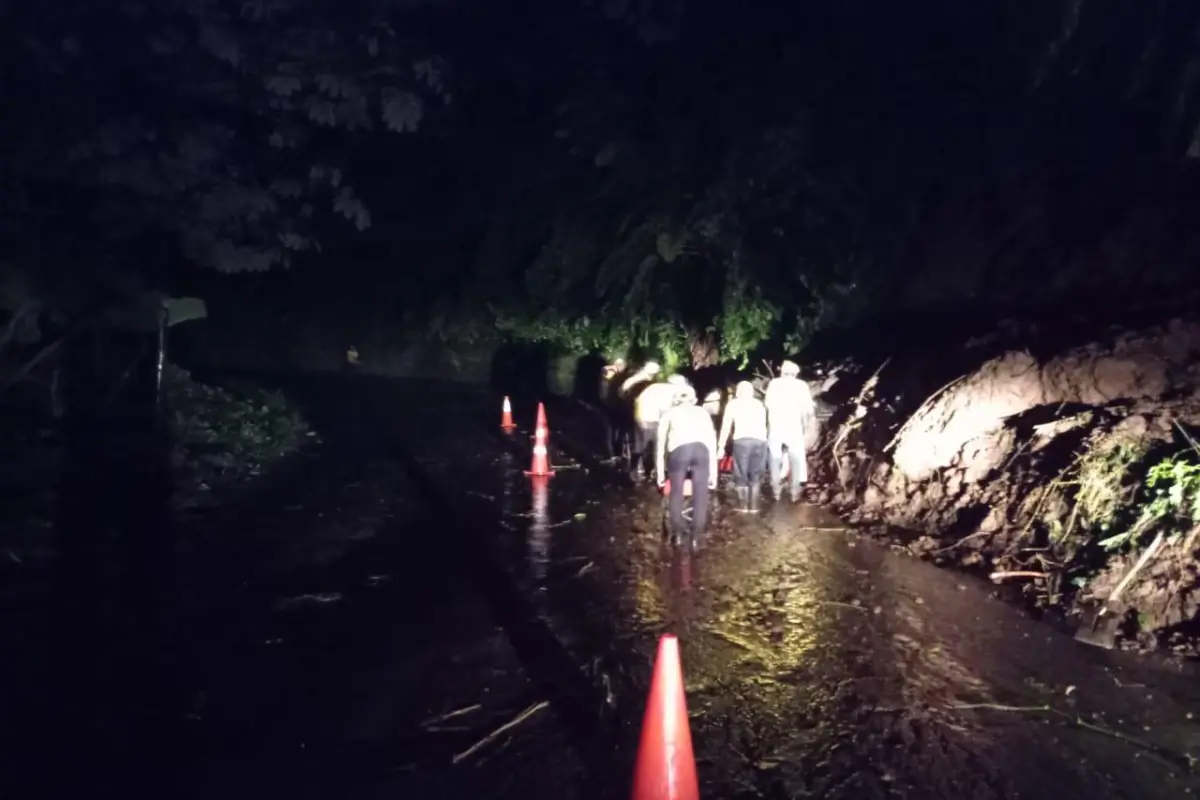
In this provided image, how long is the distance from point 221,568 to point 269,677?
2.87 metres

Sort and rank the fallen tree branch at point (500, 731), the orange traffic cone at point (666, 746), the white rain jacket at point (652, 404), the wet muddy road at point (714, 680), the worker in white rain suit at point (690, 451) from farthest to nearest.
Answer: the white rain jacket at point (652, 404), the worker in white rain suit at point (690, 451), the fallen tree branch at point (500, 731), the wet muddy road at point (714, 680), the orange traffic cone at point (666, 746)

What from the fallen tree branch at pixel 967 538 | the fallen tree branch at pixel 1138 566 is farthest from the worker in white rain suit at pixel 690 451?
the fallen tree branch at pixel 1138 566

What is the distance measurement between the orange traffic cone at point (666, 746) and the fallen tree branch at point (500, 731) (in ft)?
4.35

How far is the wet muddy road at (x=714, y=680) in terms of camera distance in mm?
5852

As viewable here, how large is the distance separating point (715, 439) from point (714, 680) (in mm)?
3838

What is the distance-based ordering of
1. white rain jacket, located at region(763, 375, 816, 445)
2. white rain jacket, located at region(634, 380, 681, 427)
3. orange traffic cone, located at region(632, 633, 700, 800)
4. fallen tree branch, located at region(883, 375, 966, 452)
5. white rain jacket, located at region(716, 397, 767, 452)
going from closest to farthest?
orange traffic cone, located at region(632, 633, 700, 800), white rain jacket, located at region(716, 397, 767, 452), white rain jacket, located at region(763, 375, 816, 445), fallen tree branch, located at region(883, 375, 966, 452), white rain jacket, located at region(634, 380, 681, 427)

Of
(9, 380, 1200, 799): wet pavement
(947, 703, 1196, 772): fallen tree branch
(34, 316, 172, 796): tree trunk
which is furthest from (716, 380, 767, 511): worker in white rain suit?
(34, 316, 172, 796): tree trunk

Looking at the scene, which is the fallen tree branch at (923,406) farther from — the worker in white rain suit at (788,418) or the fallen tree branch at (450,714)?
the fallen tree branch at (450,714)

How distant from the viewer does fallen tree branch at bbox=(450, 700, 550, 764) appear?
6012 mm

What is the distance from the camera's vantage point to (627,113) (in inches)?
806

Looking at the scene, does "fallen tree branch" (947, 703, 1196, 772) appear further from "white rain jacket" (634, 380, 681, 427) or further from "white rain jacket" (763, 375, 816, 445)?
"white rain jacket" (634, 380, 681, 427)

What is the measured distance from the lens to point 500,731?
6.31 metres

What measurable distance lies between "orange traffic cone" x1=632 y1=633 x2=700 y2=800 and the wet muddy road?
76 cm

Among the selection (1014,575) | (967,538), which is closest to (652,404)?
(967,538)
